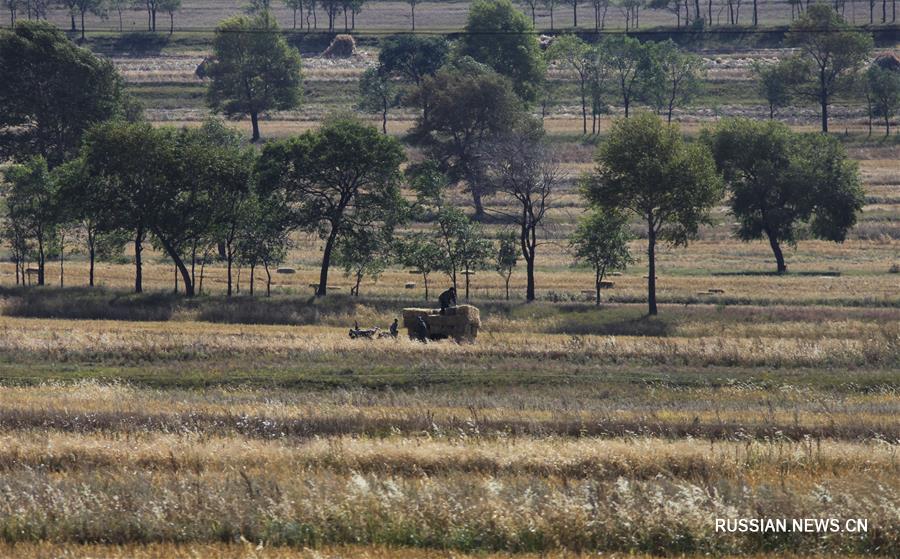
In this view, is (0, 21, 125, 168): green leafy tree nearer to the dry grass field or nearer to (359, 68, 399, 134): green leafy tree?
the dry grass field

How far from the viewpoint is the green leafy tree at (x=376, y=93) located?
134000 mm

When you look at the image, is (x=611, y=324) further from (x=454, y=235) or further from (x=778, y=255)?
(x=778, y=255)

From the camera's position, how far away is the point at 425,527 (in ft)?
70.3

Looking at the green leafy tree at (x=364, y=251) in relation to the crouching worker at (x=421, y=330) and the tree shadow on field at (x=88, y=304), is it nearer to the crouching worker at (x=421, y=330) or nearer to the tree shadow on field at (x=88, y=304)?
the tree shadow on field at (x=88, y=304)

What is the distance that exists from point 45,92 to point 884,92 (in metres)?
90.8

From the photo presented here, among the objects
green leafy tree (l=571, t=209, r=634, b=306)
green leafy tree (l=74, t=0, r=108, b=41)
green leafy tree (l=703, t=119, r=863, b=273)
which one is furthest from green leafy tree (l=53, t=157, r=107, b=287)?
green leafy tree (l=74, t=0, r=108, b=41)

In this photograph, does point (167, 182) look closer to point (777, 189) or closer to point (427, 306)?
point (427, 306)

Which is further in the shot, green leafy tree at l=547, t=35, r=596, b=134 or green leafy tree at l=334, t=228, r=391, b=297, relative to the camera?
green leafy tree at l=547, t=35, r=596, b=134

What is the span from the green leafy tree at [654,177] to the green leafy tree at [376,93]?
239ft

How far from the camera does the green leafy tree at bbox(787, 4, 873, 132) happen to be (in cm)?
13050

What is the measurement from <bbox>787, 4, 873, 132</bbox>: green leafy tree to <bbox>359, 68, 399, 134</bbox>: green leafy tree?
47745 mm

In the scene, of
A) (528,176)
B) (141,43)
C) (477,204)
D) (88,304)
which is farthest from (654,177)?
(141,43)

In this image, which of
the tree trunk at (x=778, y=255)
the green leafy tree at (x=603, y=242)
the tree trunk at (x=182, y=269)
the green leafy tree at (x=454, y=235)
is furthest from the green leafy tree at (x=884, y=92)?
the tree trunk at (x=182, y=269)

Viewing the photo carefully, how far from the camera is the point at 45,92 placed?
92.7m
